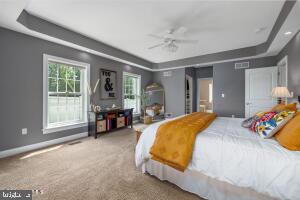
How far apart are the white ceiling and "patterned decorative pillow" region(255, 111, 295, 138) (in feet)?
6.29

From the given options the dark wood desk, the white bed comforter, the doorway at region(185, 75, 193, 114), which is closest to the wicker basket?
the dark wood desk

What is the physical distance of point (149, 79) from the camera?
6.72 metres

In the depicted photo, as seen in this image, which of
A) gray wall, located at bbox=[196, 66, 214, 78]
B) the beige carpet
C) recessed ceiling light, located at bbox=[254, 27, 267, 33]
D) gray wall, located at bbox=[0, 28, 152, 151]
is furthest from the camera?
gray wall, located at bbox=[196, 66, 214, 78]

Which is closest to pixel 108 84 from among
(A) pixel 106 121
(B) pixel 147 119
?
(A) pixel 106 121

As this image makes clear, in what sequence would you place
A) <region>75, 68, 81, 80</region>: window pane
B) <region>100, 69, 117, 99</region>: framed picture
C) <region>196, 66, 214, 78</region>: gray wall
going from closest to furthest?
1. <region>75, 68, 81, 80</region>: window pane
2. <region>100, 69, 117, 99</region>: framed picture
3. <region>196, 66, 214, 78</region>: gray wall

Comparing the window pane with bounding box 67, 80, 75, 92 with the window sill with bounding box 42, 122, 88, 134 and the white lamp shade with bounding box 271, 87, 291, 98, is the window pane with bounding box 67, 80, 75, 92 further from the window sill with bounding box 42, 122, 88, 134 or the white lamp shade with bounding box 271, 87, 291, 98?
the white lamp shade with bounding box 271, 87, 291, 98

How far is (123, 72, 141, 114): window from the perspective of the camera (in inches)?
219

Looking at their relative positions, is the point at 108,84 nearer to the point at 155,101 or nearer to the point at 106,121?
the point at 106,121

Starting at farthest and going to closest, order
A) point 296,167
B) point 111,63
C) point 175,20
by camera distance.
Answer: point 111,63
point 175,20
point 296,167

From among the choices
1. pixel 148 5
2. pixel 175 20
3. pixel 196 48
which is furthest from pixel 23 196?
pixel 196 48

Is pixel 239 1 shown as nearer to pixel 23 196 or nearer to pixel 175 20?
pixel 175 20

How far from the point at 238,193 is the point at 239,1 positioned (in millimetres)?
2781

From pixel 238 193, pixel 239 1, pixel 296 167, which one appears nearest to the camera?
pixel 296 167

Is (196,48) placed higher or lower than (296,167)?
higher
